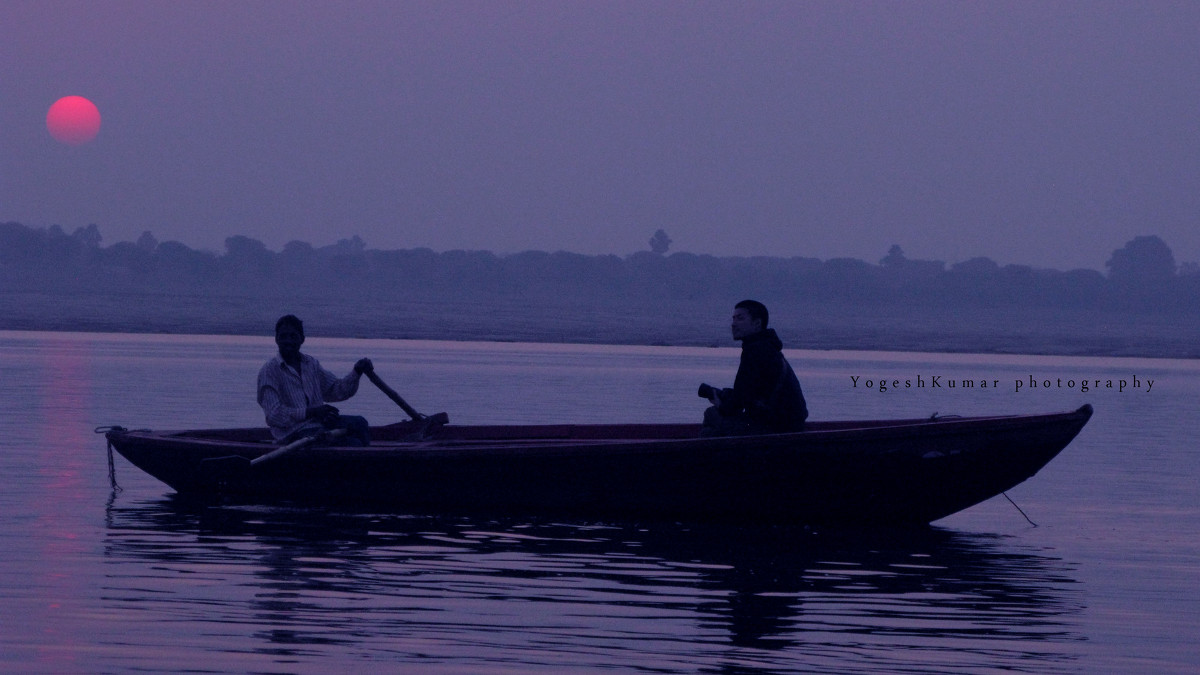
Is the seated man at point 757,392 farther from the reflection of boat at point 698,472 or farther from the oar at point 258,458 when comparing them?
the oar at point 258,458

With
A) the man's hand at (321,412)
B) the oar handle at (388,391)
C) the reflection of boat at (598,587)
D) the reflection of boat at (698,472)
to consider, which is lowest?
the reflection of boat at (598,587)

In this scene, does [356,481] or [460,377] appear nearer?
[356,481]

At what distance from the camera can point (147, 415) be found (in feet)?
80.6

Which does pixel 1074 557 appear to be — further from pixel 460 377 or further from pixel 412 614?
pixel 460 377

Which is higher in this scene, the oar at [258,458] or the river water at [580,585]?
the oar at [258,458]

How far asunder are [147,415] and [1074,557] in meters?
15.7

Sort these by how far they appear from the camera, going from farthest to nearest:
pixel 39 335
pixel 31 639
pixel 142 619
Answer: pixel 39 335 < pixel 142 619 < pixel 31 639

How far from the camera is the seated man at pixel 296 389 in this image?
13781 millimetres

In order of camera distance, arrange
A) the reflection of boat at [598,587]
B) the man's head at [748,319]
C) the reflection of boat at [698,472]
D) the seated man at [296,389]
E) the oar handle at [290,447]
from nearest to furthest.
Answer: the reflection of boat at [598,587] → the man's head at [748,319] → the reflection of boat at [698,472] → the seated man at [296,389] → the oar handle at [290,447]

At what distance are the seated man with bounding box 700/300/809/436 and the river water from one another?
859 mm

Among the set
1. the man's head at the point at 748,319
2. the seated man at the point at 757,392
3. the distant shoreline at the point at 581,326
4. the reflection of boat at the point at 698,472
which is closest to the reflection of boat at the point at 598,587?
the reflection of boat at the point at 698,472

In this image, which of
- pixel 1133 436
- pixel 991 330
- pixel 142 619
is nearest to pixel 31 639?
pixel 142 619

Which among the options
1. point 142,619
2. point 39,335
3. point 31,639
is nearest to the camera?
point 31,639

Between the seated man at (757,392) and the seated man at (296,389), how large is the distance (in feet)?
9.52
